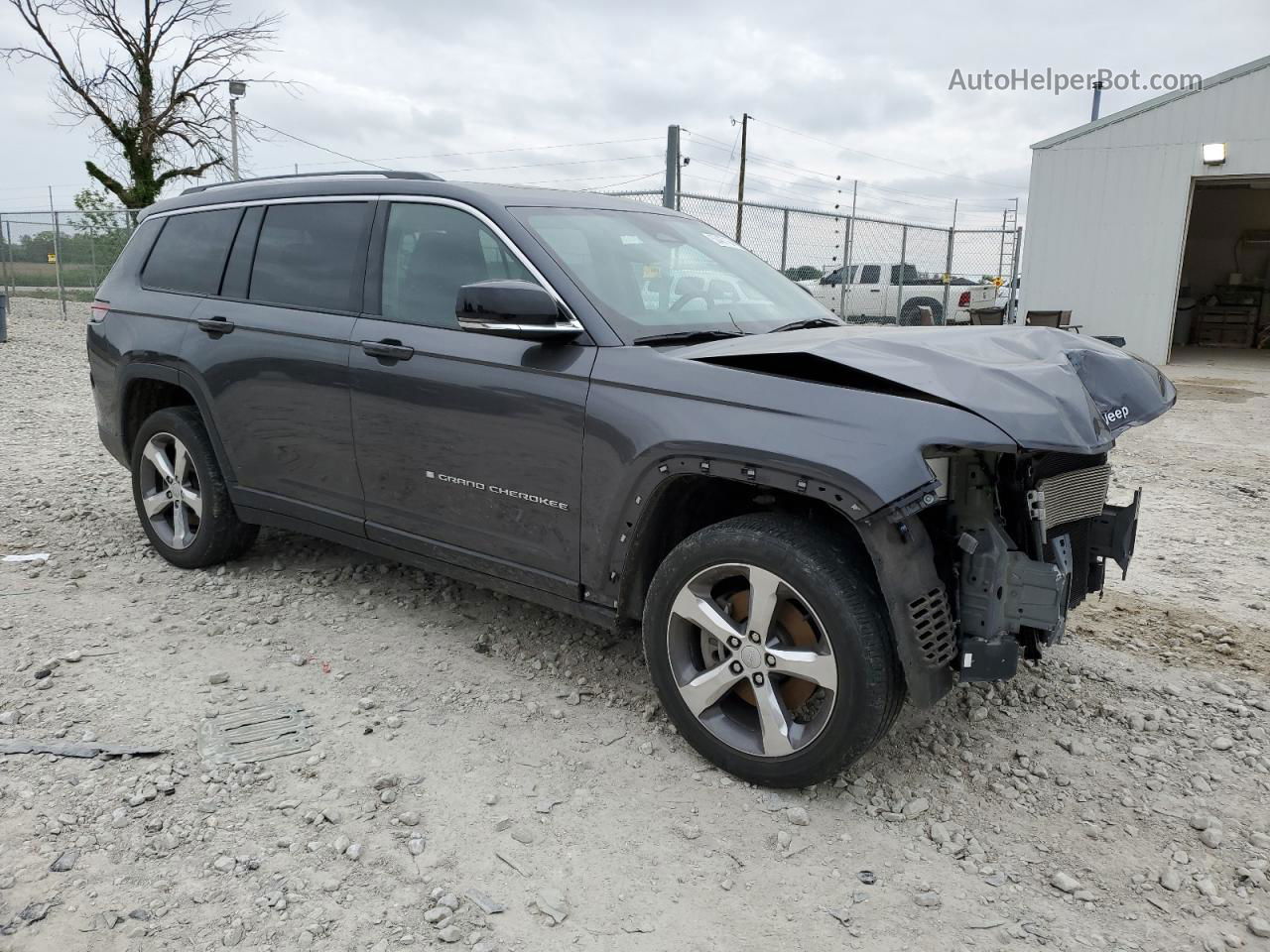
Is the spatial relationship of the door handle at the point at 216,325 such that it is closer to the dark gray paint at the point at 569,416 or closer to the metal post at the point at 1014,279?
the dark gray paint at the point at 569,416

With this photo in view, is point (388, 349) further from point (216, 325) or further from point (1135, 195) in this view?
point (1135, 195)

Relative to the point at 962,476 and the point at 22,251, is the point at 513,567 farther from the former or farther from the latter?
the point at 22,251

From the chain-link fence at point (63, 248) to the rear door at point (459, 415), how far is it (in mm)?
A: 18993

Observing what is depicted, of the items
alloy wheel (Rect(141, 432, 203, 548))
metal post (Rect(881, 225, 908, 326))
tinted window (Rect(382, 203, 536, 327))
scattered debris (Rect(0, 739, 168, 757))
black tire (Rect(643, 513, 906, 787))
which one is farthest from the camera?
metal post (Rect(881, 225, 908, 326))

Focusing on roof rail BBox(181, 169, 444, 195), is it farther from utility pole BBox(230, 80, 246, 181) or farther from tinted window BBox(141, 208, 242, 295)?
utility pole BBox(230, 80, 246, 181)

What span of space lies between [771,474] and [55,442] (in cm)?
729

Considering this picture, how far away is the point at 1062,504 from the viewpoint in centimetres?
309

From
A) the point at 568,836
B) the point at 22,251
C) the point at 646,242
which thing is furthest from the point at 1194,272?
the point at 22,251

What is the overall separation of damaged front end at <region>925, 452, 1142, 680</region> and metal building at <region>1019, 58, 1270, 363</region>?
14231mm

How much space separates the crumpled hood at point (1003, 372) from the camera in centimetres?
258

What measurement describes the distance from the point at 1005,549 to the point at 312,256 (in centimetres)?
301

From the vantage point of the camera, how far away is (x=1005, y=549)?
110 inches

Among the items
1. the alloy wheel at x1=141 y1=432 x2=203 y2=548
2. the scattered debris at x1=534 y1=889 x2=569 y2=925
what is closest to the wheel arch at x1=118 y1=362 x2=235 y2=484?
the alloy wheel at x1=141 y1=432 x2=203 y2=548

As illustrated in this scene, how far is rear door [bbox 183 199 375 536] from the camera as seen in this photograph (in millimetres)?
3936
